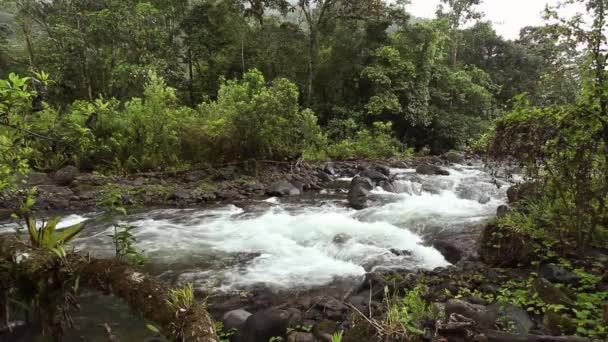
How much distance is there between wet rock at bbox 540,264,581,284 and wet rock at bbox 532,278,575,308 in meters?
0.36

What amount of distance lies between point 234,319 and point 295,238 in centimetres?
338

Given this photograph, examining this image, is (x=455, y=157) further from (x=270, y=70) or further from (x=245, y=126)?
(x=245, y=126)

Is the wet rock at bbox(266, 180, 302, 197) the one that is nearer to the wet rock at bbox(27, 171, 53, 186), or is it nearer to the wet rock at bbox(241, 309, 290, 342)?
the wet rock at bbox(27, 171, 53, 186)

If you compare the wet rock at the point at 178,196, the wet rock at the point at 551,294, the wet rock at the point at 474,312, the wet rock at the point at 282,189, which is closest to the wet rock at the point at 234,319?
the wet rock at the point at 474,312

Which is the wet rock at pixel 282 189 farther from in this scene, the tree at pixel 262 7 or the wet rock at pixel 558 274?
the tree at pixel 262 7

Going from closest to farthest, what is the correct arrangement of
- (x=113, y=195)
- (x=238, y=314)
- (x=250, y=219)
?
(x=238, y=314) → (x=113, y=195) → (x=250, y=219)

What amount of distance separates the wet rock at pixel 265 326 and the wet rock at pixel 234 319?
13cm

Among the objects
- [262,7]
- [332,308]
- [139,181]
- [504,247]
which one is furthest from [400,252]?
[262,7]

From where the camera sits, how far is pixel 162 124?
11883 millimetres

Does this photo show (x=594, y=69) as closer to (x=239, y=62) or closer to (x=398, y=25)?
(x=398, y=25)

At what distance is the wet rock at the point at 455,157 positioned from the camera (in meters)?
18.8

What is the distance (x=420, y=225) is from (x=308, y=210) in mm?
2888

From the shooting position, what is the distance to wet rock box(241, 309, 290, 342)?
3.87 m

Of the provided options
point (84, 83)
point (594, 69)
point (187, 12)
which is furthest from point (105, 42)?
point (594, 69)
